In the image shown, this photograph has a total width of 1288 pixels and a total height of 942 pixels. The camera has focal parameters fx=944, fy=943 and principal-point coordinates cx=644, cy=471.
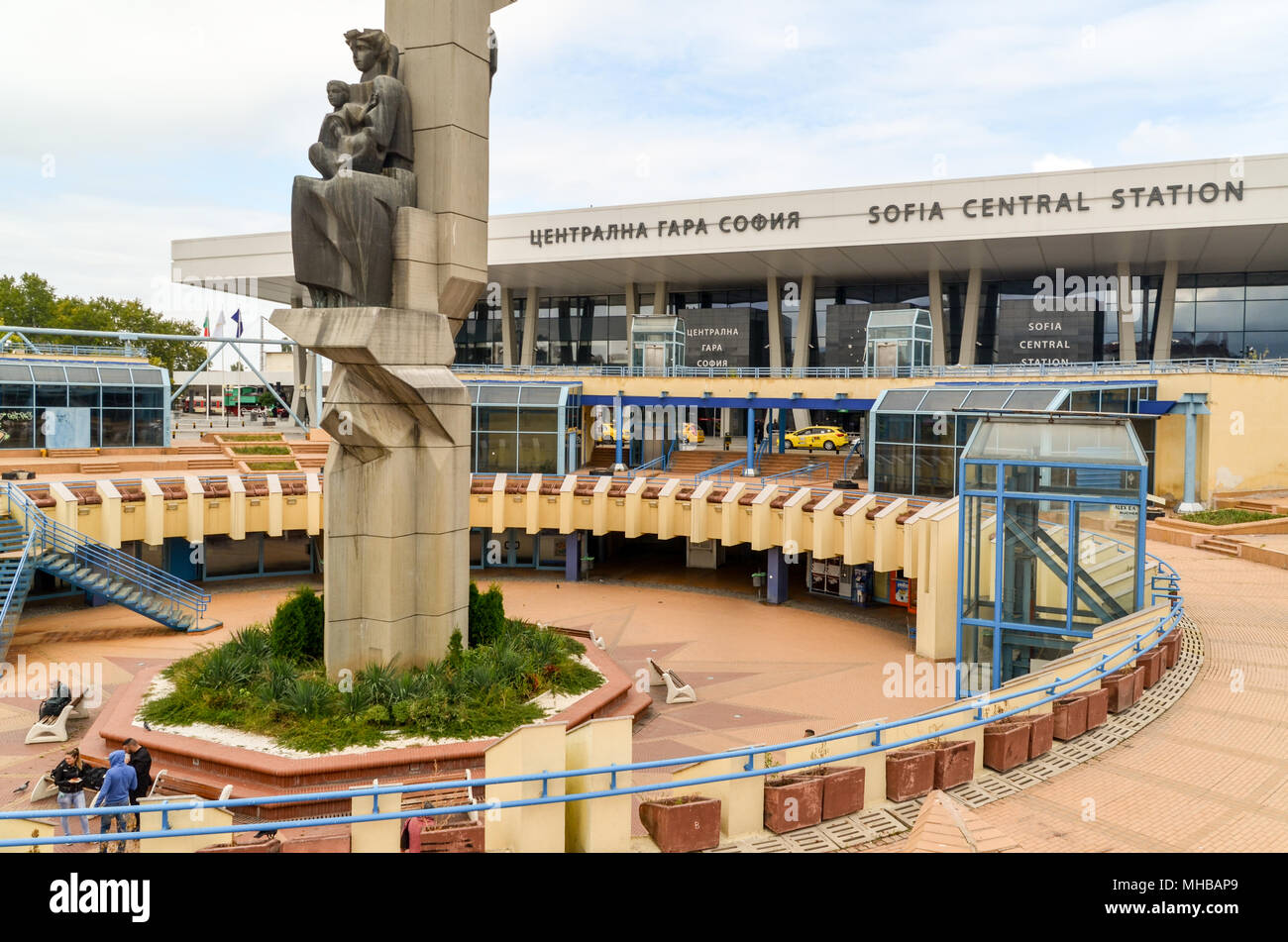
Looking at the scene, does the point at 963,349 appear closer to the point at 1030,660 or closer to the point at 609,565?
the point at 609,565

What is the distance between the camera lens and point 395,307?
52.0ft

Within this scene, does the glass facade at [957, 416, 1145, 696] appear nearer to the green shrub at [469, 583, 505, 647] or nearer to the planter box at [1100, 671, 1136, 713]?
the planter box at [1100, 671, 1136, 713]

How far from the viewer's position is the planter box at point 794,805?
8.59 metres

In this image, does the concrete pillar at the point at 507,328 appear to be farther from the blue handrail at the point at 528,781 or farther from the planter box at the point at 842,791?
the planter box at the point at 842,791

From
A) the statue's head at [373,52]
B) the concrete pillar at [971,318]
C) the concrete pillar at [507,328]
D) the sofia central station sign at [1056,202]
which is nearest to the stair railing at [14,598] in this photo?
the statue's head at [373,52]

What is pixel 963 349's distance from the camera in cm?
4859

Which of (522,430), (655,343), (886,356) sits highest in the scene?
(655,343)

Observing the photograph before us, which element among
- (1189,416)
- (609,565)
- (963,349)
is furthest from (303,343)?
(963,349)

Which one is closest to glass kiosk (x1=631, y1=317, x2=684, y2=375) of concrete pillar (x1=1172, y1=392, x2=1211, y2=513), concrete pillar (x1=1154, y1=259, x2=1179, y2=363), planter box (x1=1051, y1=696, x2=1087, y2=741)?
concrete pillar (x1=1172, y1=392, x2=1211, y2=513)

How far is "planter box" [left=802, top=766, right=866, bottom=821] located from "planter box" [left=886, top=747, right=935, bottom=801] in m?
Answer: 0.47

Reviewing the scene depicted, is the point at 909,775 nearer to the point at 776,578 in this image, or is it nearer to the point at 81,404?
the point at 776,578

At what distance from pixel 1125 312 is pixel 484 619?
1610 inches

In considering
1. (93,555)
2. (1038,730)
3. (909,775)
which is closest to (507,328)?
(93,555)
